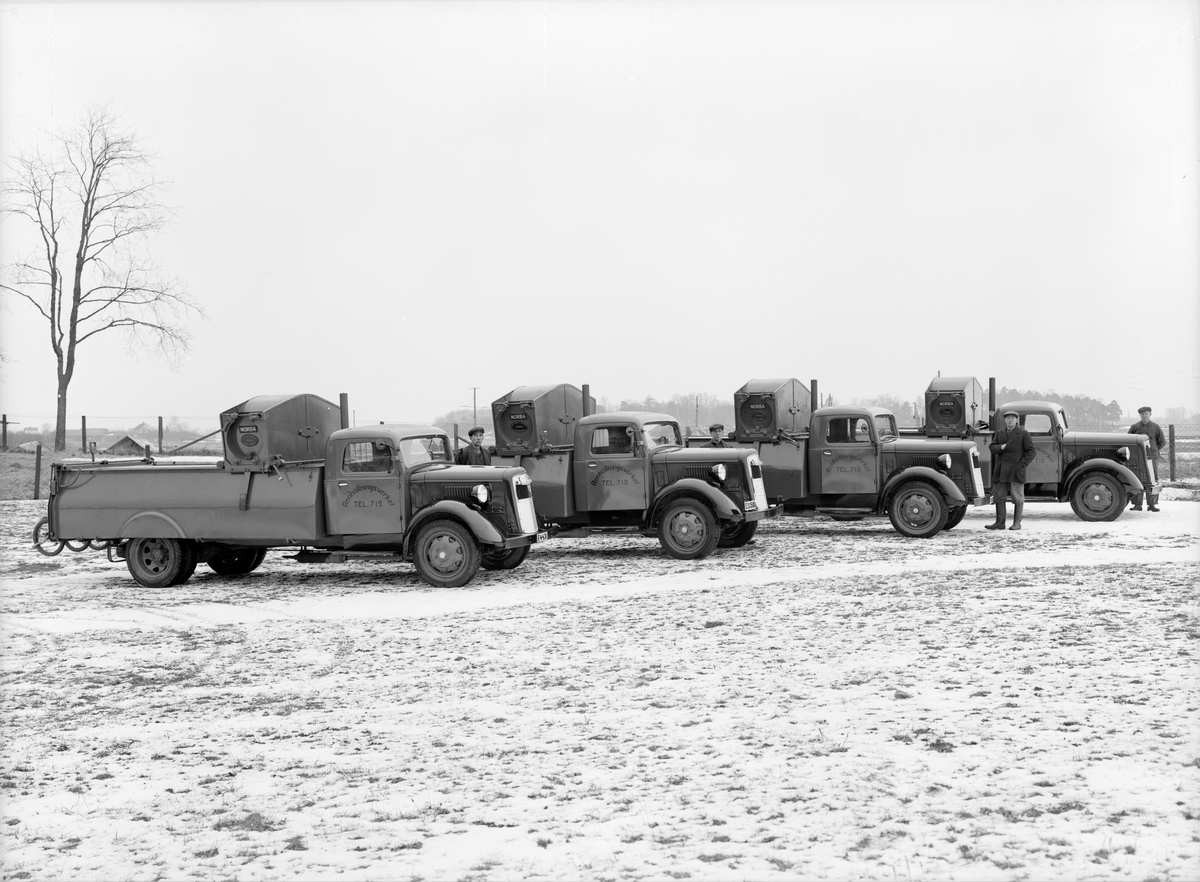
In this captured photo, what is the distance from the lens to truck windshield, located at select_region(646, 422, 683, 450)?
1569 cm

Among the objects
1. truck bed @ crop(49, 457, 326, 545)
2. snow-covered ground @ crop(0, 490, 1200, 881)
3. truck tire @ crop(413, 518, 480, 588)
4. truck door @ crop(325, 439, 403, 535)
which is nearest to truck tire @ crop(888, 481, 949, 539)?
snow-covered ground @ crop(0, 490, 1200, 881)

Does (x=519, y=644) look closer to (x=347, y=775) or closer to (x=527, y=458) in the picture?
(x=347, y=775)

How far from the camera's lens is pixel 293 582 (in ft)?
46.3

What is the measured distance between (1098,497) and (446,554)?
1104cm

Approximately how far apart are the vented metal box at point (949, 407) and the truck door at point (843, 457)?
2.70m

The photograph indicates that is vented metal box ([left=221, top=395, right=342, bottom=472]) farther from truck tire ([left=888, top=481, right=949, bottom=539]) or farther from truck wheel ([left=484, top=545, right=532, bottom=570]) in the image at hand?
truck tire ([left=888, top=481, right=949, bottom=539])

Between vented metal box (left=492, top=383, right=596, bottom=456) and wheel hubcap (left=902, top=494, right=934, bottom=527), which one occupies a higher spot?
vented metal box (left=492, top=383, right=596, bottom=456)

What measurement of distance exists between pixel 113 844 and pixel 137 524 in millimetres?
9128

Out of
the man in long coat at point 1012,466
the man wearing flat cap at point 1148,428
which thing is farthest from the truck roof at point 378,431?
Answer: the man wearing flat cap at point 1148,428

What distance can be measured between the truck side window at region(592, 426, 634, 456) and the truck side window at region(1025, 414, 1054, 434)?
7.75 meters

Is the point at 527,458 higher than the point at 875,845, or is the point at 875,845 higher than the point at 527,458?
the point at 527,458

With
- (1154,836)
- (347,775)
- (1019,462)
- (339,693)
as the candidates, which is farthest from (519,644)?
(1019,462)

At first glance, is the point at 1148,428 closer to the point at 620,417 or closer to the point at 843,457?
the point at 843,457

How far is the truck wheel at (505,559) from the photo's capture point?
46.8ft
